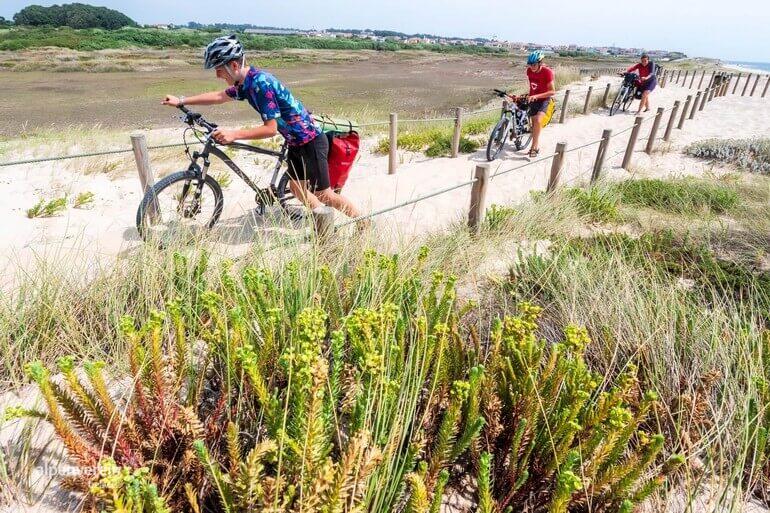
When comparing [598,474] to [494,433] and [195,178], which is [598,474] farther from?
[195,178]

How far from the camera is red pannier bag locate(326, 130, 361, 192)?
4.09 metres

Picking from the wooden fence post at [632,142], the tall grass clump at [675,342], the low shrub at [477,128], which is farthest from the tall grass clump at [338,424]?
the low shrub at [477,128]

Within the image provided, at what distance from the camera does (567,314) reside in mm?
2482

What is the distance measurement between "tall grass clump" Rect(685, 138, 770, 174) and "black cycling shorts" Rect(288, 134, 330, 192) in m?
8.67

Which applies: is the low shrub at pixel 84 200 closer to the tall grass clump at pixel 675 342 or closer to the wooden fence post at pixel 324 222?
the wooden fence post at pixel 324 222

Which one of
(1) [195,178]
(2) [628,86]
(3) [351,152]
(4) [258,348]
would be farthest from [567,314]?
(2) [628,86]

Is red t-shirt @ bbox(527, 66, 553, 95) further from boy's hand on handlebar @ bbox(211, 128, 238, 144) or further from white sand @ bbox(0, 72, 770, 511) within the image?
boy's hand on handlebar @ bbox(211, 128, 238, 144)

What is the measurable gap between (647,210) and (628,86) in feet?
34.7

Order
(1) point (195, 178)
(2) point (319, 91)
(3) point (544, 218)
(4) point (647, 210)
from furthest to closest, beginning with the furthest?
(2) point (319, 91) → (4) point (647, 210) → (3) point (544, 218) → (1) point (195, 178)

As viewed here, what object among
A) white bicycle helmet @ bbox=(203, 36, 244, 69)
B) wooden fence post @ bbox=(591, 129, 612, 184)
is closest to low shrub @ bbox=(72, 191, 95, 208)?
white bicycle helmet @ bbox=(203, 36, 244, 69)

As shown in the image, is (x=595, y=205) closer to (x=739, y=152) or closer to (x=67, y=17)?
(x=739, y=152)

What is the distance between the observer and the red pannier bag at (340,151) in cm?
409

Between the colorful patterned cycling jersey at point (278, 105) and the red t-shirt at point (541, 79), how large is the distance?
224 inches

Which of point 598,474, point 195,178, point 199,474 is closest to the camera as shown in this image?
point 199,474
